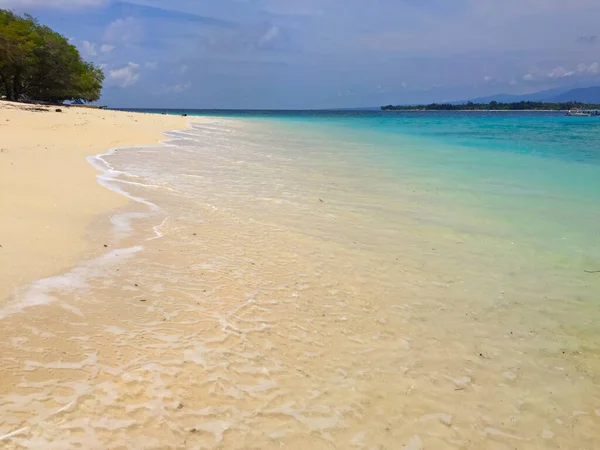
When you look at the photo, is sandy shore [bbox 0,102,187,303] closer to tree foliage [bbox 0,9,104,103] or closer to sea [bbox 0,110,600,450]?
sea [bbox 0,110,600,450]

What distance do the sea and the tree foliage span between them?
152 ft

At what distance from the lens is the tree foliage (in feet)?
154

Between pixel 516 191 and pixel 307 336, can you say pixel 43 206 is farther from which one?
pixel 516 191

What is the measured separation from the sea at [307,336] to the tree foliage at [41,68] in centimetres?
4643

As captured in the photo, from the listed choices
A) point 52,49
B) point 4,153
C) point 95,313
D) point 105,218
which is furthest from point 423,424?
point 52,49

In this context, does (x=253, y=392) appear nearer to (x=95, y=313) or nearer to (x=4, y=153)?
(x=95, y=313)

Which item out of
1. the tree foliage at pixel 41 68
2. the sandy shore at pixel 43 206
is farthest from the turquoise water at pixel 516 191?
the tree foliage at pixel 41 68

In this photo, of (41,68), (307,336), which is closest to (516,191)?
(307,336)

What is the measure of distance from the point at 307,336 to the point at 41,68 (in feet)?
202

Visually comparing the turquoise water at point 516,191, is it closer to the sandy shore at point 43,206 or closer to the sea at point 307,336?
the sea at point 307,336

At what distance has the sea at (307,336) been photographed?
109 inches

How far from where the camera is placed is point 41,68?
53.8 meters

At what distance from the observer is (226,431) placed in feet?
8.75

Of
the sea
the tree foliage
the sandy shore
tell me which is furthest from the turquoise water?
the tree foliage
